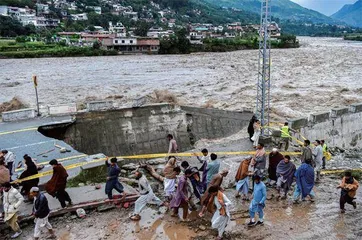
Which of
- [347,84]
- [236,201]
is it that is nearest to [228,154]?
[236,201]

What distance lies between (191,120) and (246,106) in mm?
11867

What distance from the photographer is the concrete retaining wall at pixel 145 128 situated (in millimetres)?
17844

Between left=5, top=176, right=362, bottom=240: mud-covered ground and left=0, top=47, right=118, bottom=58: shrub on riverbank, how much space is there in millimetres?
65663

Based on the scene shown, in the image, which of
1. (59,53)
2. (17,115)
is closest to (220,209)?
(17,115)

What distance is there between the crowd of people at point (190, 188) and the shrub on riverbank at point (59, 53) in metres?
63.8

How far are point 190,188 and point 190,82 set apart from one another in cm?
3644

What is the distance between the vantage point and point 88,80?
46.5 metres

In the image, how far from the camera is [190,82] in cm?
4556

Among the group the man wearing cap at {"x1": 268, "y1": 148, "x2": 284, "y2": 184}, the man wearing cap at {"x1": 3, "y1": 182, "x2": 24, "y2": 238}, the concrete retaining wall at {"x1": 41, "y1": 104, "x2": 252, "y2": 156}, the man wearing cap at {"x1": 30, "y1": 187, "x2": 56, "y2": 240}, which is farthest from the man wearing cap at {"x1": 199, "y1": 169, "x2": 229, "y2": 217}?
the concrete retaining wall at {"x1": 41, "y1": 104, "x2": 252, "y2": 156}

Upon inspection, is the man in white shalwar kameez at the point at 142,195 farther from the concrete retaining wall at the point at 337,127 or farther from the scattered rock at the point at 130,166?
the concrete retaining wall at the point at 337,127

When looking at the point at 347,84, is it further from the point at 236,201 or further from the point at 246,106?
the point at 236,201

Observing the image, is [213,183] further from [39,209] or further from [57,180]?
[39,209]

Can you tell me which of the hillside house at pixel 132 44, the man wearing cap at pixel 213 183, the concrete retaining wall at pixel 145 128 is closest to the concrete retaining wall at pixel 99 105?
the concrete retaining wall at pixel 145 128

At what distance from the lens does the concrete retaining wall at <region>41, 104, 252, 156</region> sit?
17.8m
